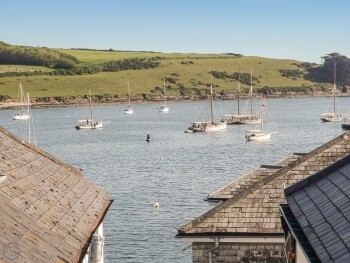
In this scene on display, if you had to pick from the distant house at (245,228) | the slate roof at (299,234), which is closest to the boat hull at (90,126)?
the distant house at (245,228)

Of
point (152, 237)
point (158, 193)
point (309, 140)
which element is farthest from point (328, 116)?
point (152, 237)

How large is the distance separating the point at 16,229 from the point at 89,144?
110 m

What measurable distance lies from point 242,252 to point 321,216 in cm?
1024

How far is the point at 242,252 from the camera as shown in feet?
75.7

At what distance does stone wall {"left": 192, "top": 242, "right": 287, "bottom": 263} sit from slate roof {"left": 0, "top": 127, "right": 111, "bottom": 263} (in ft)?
11.4

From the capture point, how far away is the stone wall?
23.0 metres

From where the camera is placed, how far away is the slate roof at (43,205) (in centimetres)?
1431

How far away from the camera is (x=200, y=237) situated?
22.6 metres

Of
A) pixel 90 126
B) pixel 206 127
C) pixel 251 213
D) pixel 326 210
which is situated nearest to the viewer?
pixel 326 210

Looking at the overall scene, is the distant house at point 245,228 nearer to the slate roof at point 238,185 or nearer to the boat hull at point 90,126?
the slate roof at point 238,185

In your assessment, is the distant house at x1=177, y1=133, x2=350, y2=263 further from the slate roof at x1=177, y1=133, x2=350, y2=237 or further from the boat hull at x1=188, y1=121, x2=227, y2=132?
the boat hull at x1=188, y1=121, x2=227, y2=132

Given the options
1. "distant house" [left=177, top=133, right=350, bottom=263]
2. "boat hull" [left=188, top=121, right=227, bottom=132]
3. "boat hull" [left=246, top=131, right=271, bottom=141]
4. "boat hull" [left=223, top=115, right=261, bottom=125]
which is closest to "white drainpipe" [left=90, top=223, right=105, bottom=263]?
"distant house" [left=177, top=133, right=350, bottom=263]

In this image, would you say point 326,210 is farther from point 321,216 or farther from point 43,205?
point 43,205

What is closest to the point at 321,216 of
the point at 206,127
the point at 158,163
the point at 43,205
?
the point at 43,205
